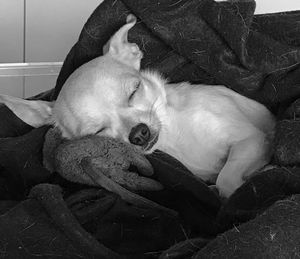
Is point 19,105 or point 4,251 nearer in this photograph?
point 4,251

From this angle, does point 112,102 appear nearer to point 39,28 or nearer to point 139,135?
point 139,135

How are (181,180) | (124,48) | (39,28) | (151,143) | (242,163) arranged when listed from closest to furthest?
1. (181,180)
2. (242,163)
3. (151,143)
4. (124,48)
5. (39,28)

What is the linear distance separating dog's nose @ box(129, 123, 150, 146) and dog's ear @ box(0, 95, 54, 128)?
1.09 ft

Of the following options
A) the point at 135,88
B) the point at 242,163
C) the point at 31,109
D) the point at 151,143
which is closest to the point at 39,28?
the point at 31,109

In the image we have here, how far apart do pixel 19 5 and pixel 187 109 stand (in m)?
1.18

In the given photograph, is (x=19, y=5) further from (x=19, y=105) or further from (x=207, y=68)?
(x=207, y=68)

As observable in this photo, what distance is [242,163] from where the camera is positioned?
161 cm

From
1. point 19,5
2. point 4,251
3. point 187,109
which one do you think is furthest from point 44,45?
point 4,251

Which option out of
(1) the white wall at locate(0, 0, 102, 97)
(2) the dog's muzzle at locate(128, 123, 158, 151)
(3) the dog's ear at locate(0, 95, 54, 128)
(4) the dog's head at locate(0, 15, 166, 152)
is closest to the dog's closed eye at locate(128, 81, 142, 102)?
(4) the dog's head at locate(0, 15, 166, 152)

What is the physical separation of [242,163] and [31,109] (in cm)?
69

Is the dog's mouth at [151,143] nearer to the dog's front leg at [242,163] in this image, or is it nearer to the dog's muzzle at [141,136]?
the dog's muzzle at [141,136]

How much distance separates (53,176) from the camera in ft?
5.50

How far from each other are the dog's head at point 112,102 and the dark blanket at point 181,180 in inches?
1.9

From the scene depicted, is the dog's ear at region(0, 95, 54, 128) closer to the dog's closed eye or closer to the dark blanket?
the dark blanket
